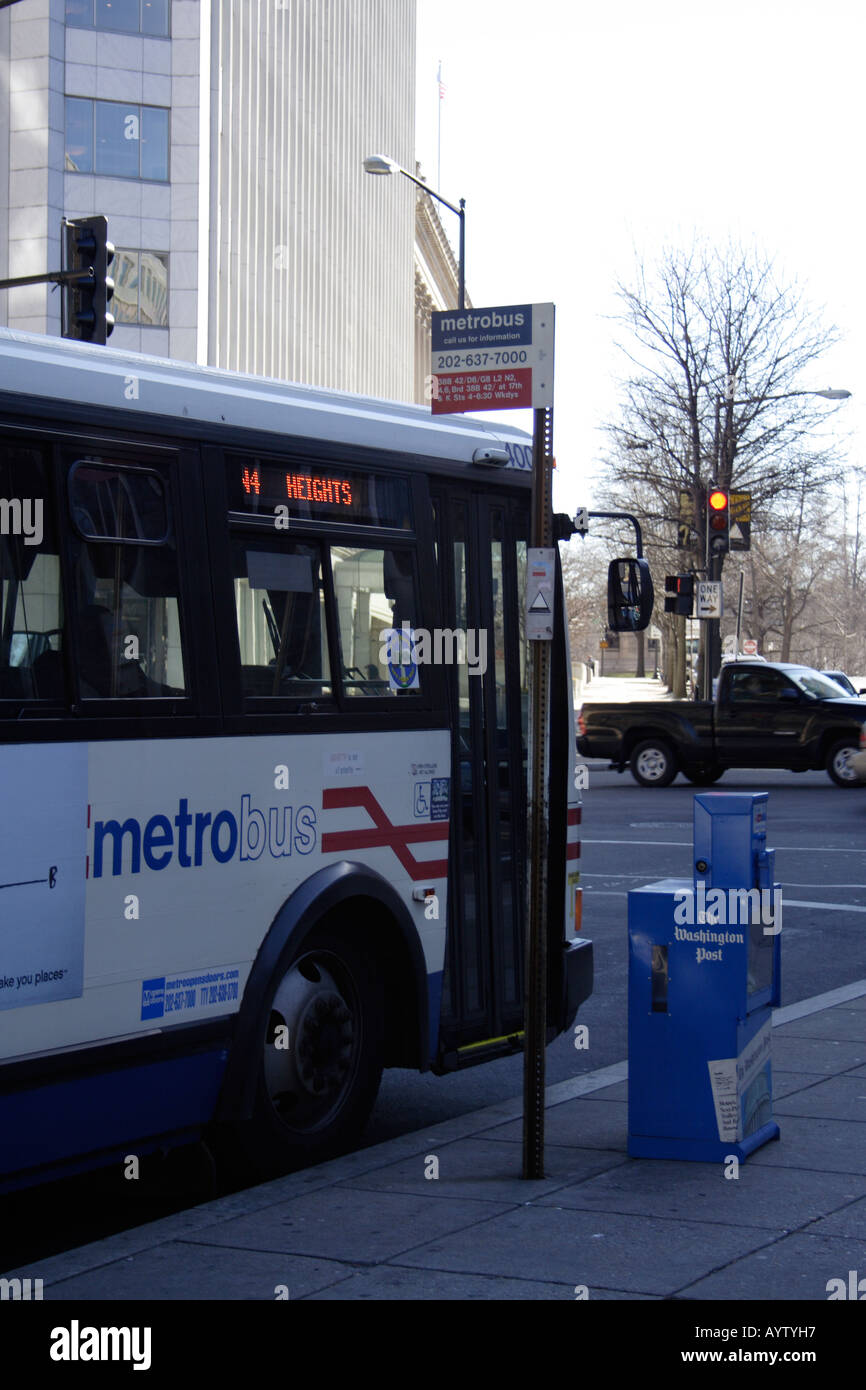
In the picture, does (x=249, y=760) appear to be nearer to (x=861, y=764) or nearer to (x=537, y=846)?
(x=537, y=846)

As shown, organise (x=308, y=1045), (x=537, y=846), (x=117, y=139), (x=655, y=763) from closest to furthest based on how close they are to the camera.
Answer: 1. (x=537, y=846)
2. (x=308, y=1045)
3. (x=655, y=763)
4. (x=117, y=139)

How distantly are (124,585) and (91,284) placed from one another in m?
9.39

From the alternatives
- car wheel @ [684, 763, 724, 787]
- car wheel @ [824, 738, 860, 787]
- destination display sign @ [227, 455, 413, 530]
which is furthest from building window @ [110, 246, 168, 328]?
destination display sign @ [227, 455, 413, 530]

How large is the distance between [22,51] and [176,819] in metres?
42.0

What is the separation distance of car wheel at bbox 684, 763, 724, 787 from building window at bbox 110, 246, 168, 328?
23690mm

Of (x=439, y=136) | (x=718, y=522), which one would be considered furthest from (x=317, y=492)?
(x=439, y=136)

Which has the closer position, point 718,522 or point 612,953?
point 612,953

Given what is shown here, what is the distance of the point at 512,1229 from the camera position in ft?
17.5

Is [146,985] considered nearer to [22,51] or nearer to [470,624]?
[470,624]

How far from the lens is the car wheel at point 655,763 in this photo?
26.3m

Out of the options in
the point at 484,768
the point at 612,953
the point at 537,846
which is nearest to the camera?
the point at 537,846

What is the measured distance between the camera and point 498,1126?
696cm

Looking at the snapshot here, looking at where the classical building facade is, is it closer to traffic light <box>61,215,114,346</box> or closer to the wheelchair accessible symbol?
traffic light <box>61,215,114,346</box>
